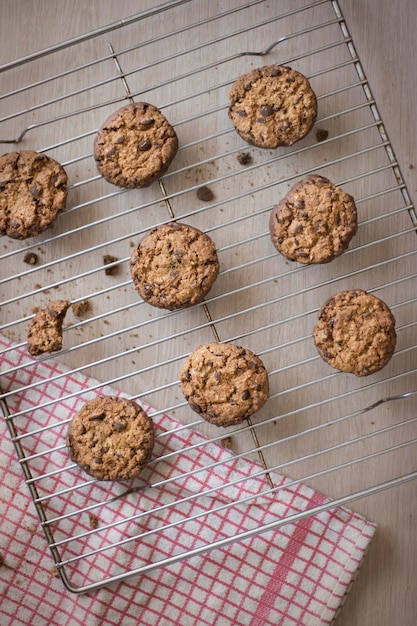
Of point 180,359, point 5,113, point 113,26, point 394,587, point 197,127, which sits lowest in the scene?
point 394,587

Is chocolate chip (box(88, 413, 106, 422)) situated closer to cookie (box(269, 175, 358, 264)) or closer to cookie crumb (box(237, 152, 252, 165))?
cookie (box(269, 175, 358, 264))

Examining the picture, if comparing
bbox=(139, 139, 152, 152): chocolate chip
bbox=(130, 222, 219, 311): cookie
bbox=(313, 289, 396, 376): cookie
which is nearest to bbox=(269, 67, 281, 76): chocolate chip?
bbox=(139, 139, 152, 152): chocolate chip

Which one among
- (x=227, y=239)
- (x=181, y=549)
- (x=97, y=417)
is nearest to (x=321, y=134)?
(x=227, y=239)

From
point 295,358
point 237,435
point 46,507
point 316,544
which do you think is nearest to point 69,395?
point 46,507

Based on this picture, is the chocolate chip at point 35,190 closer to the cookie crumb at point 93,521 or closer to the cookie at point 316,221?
the cookie at point 316,221

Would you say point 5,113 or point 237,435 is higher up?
A: point 5,113

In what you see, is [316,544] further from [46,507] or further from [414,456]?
[46,507]

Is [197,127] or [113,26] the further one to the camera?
[197,127]

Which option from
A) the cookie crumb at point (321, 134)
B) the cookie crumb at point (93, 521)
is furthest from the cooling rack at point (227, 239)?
the cookie crumb at point (93, 521)
